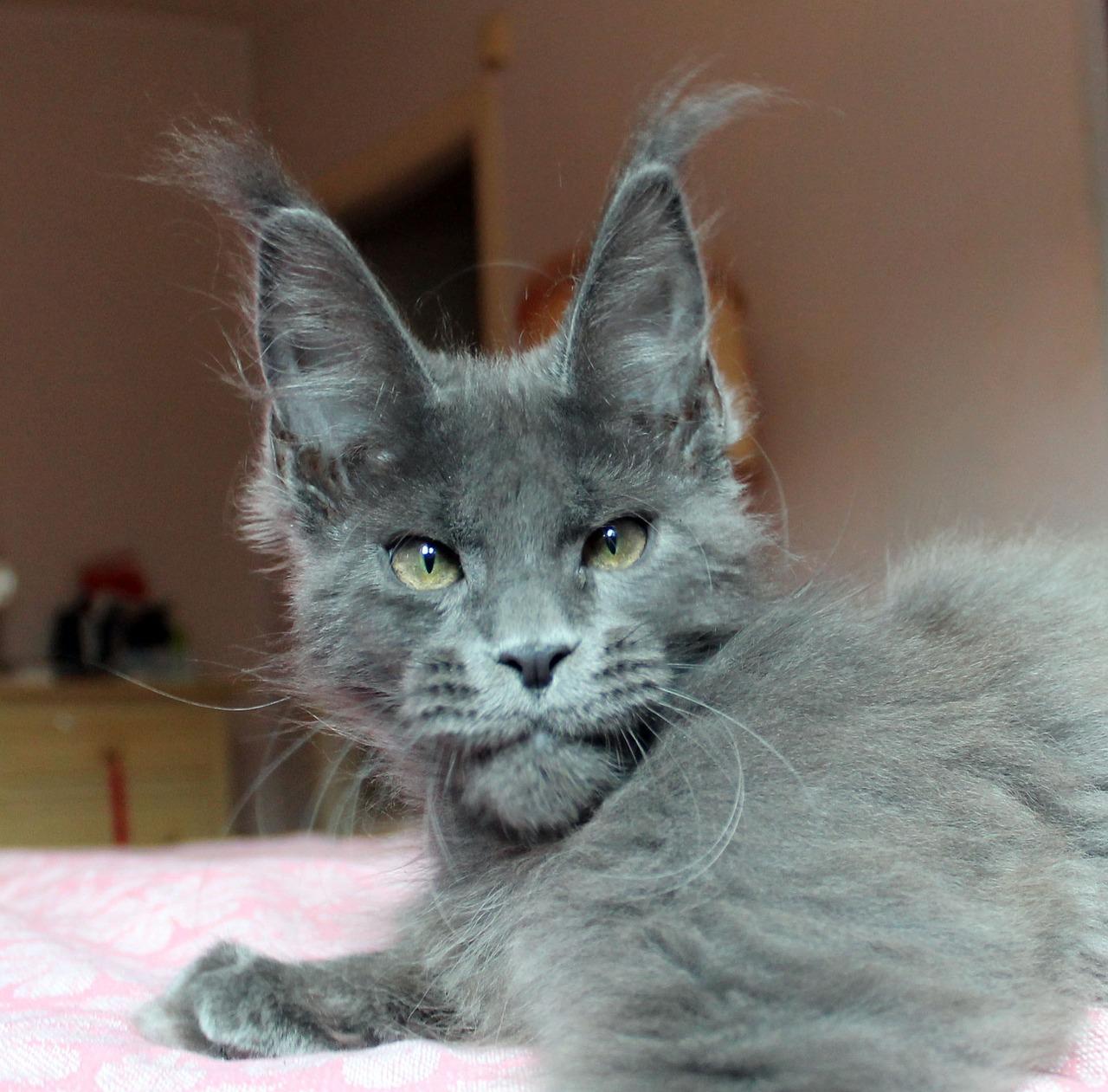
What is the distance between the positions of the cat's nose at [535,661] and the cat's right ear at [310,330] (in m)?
0.27

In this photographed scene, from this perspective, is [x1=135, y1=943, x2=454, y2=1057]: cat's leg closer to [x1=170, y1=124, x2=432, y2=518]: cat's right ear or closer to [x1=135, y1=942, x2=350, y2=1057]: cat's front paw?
[x1=135, y1=942, x2=350, y2=1057]: cat's front paw

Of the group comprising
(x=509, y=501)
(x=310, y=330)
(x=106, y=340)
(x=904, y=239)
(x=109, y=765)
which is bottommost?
(x=109, y=765)

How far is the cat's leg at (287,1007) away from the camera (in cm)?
103

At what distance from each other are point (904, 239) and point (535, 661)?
2.16 meters

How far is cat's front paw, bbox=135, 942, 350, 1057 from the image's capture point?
1027 mm

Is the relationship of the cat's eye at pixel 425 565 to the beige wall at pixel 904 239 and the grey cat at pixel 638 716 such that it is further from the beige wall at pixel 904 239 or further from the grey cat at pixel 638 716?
the beige wall at pixel 904 239

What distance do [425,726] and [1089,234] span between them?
196 centimetres

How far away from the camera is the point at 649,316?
1164 mm

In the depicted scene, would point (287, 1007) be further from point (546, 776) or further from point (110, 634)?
point (110, 634)

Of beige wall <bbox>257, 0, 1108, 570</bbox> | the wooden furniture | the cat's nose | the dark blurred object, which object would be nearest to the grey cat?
the cat's nose

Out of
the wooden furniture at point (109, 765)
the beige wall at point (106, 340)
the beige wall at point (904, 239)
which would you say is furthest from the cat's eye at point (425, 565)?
the beige wall at point (106, 340)

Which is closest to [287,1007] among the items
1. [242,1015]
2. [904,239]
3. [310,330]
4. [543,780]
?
[242,1015]

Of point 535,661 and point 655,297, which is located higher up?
point 655,297

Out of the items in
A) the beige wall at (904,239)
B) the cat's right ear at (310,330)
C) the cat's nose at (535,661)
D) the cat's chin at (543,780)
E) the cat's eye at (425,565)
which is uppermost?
the beige wall at (904,239)
